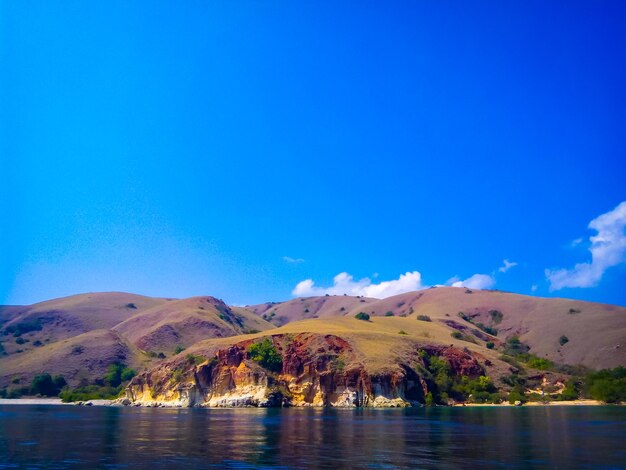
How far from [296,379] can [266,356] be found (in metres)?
9.31

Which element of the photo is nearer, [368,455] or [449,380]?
[368,455]

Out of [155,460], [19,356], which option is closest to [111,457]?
[155,460]

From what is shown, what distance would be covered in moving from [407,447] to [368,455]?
5.31m

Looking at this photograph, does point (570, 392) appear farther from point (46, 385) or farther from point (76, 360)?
point (76, 360)

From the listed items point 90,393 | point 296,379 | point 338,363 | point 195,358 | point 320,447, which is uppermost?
point 195,358

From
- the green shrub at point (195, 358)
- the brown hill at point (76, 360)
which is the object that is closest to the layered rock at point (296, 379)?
the green shrub at point (195, 358)

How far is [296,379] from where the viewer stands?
119m

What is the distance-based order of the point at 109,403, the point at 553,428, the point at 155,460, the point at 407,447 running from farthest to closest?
1. the point at 109,403
2. the point at 553,428
3. the point at 407,447
4. the point at 155,460

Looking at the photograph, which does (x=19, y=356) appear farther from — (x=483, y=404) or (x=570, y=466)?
(x=570, y=466)

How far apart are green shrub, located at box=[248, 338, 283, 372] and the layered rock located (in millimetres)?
973

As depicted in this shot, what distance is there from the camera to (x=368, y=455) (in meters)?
33.4

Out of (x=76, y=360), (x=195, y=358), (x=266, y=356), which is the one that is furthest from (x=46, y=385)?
(x=266, y=356)


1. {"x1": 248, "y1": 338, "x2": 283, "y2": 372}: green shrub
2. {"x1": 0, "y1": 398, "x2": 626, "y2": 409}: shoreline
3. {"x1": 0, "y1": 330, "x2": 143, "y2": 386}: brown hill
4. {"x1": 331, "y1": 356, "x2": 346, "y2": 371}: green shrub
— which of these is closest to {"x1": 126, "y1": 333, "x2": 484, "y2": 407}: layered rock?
{"x1": 331, "y1": 356, "x2": 346, "y2": 371}: green shrub

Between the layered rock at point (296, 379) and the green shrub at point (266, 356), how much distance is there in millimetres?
973
